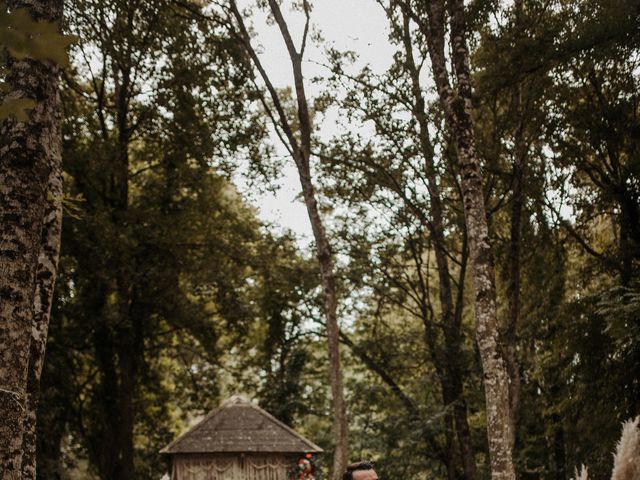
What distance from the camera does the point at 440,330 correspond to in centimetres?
1844

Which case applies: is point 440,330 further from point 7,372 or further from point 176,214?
point 7,372

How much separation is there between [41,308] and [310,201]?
895 cm

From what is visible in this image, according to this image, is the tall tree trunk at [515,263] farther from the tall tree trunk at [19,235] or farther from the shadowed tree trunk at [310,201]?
the tall tree trunk at [19,235]

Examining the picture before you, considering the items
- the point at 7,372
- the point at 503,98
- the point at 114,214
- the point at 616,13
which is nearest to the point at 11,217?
the point at 7,372

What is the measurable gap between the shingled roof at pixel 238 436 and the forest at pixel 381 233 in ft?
6.06

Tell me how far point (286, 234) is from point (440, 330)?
5.70 meters

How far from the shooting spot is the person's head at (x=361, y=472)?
4.43 meters

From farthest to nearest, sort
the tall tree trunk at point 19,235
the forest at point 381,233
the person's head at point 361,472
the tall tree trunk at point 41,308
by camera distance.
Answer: the forest at point 381,233 → the tall tree trunk at point 41,308 → the person's head at point 361,472 → the tall tree trunk at point 19,235

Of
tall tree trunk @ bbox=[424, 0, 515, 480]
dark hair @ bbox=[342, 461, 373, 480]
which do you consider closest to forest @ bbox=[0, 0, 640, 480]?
tall tree trunk @ bbox=[424, 0, 515, 480]

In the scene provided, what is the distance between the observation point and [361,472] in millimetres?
A: 4480

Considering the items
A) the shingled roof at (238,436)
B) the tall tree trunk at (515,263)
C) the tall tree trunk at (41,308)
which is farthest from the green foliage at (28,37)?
the shingled roof at (238,436)

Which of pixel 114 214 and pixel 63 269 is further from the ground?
pixel 114 214

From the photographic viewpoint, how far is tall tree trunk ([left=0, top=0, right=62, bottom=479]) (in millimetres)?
3658

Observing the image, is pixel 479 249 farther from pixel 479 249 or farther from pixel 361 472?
pixel 361 472
